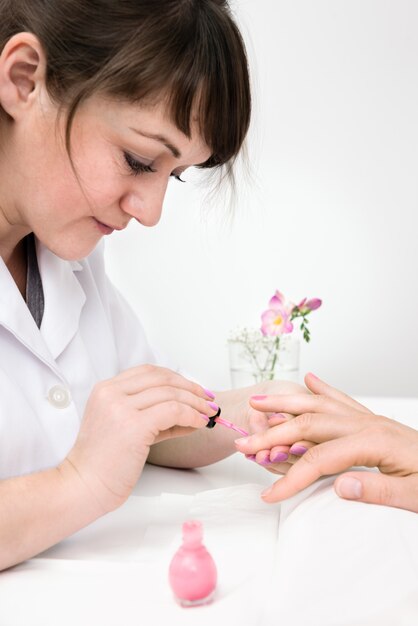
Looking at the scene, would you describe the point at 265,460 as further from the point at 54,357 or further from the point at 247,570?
the point at 54,357

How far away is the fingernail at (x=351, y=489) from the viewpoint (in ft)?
2.88

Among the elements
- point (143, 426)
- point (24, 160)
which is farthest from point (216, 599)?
point (24, 160)

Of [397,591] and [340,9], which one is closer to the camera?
[397,591]

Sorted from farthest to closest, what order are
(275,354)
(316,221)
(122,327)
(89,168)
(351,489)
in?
(316,221)
(275,354)
(122,327)
(89,168)
(351,489)

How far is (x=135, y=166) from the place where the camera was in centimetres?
99

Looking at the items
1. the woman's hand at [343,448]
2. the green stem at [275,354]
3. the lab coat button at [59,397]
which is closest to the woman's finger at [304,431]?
the woman's hand at [343,448]

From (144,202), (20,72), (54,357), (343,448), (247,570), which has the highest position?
(20,72)

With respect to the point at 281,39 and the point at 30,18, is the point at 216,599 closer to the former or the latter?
the point at 30,18

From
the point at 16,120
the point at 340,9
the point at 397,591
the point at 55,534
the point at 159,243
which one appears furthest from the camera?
the point at 159,243

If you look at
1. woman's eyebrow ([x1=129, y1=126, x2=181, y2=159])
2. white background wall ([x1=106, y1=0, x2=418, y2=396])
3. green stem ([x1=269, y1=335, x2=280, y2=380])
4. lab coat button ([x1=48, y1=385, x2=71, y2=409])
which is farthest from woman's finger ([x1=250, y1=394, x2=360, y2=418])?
white background wall ([x1=106, y1=0, x2=418, y2=396])

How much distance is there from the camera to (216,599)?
2.50 feet

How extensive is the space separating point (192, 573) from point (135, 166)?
1.75 feet

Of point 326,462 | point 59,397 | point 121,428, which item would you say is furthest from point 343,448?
point 59,397

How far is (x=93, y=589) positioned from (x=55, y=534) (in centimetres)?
12
